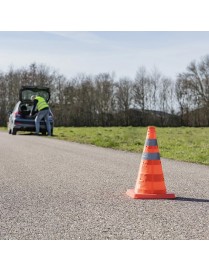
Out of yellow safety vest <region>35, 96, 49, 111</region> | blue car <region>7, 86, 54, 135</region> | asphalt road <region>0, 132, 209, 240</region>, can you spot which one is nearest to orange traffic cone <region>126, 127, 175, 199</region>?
asphalt road <region>0, 132, 209, 240</region>

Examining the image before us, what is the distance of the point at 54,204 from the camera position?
19.9ft

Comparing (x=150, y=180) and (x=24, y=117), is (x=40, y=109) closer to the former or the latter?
(x=24, y=117)

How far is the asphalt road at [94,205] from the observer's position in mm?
4613

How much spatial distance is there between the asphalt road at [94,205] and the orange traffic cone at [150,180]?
19 cm

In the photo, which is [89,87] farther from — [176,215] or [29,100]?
[176,215]

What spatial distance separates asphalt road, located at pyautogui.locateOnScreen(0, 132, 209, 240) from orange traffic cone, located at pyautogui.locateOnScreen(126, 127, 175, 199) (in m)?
0.19

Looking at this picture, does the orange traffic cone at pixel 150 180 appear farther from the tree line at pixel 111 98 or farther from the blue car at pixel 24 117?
the tree line at pixel 111 98

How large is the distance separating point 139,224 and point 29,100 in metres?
19.7

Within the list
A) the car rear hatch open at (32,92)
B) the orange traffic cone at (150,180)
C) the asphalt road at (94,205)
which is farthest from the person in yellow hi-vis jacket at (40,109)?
the orange traffic cone at (150,180)

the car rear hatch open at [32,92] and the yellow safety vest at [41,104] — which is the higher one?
the car rear hatch open at [32,92]

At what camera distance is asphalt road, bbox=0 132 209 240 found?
15.1 feet

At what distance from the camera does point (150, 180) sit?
668cm

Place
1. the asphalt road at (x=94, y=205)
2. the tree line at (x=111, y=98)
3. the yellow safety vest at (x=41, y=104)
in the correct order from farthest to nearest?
the tree line at (x=111, y=98)
the yellow safety vest at (x=41, y=104)
the asphalt road at (x=94, y=205)

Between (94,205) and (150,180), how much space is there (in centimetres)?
100
